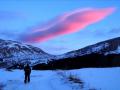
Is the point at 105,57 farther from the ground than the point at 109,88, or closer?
farther from the ground

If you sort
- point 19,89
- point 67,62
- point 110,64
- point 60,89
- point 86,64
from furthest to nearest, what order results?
point 67,62
point 86,64
point 110,64
point 19,89
point 60,89

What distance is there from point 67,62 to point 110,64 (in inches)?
1036

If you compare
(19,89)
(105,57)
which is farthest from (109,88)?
(105,57)

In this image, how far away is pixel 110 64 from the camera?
65.2 meters

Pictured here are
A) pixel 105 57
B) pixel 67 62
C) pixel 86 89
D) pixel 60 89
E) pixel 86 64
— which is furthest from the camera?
pixel 67 62

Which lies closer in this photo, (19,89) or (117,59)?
(19,89)

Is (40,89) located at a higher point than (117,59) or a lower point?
lower

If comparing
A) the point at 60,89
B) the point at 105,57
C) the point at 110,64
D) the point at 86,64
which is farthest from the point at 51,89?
the point at 86,64

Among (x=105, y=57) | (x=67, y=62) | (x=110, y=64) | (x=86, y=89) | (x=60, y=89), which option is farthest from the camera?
(x=67, y=62)

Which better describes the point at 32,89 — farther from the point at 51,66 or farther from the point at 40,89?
the point at 51,66

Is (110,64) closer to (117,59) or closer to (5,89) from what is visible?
(117,59)

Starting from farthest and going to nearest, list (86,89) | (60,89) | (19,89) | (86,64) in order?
(86,64) → (19,89) → (60,89) → (86,89)

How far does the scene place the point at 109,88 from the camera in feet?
63.8

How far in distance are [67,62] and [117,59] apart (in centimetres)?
2629
